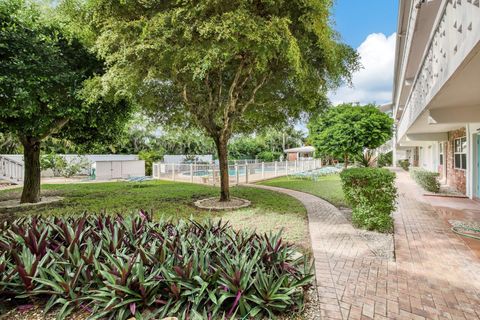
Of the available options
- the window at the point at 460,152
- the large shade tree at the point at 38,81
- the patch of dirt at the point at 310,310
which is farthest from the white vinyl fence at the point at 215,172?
the patch of dirt at the point at 310,310

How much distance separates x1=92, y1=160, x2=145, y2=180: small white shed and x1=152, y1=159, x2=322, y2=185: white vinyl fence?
1846 millimetres

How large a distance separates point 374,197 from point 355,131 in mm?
17495

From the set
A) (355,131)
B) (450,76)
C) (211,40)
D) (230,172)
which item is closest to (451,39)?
(450,76)

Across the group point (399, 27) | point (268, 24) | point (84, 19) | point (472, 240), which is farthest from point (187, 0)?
point (399, 27)

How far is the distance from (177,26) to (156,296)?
5.63 metres

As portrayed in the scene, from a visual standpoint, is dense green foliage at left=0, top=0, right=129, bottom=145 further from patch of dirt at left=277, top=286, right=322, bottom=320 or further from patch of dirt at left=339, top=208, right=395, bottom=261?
patch of dirt at left=339, top=208, right=395, bottom=261

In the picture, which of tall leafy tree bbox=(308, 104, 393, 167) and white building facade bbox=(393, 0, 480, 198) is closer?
white building facade bbox=(393, 0, 480, 198)

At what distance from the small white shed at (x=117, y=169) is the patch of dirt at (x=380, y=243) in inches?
801

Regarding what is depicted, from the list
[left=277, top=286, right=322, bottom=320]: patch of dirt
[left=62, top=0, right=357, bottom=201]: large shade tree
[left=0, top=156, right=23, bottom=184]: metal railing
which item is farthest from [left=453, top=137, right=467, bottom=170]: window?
[left=0, top=156, right=23, bottom=184]: metal railing

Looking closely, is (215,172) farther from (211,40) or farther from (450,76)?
(450,76)

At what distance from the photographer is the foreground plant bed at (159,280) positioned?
3.01 m

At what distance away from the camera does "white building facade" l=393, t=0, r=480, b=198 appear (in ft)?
12.6

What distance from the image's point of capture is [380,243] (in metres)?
5.54

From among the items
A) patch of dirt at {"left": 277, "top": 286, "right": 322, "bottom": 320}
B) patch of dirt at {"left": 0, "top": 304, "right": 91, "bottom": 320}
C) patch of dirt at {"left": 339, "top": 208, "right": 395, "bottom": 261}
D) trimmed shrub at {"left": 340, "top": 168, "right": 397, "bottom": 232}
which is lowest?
patch of dirt at {"left": 277, "top": 286, "right": 322, "bottom": 320}
